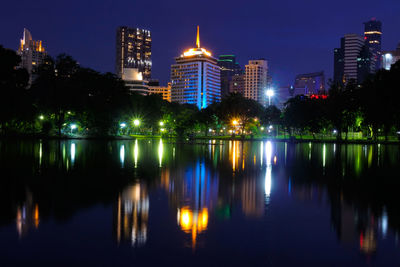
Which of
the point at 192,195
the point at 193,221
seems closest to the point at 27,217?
the point at 193,221

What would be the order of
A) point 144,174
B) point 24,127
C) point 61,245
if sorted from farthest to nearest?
point 24,127 → point 144,174 → point 61,245

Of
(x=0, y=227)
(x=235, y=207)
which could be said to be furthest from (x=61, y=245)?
(x=235, y=207)

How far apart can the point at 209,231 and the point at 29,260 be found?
312cm

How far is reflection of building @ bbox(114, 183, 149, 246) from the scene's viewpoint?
6745 millimetres

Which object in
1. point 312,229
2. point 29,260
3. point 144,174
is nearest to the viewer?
point 29,260

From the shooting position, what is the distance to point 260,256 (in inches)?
232

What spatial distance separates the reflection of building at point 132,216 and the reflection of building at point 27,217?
1.61m

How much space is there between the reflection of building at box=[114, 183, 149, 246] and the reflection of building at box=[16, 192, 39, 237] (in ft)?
5.27

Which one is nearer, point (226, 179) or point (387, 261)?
point (387, 261)

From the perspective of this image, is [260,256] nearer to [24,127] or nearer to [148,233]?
[148,233]

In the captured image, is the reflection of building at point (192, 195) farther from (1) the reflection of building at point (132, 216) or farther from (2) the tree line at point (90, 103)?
(2) the tree line at point (90, 103)

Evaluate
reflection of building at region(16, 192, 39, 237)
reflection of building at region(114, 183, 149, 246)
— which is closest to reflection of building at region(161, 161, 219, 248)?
reflection of building at region(114, 183, 149, 246)

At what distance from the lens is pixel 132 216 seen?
26.9 feet

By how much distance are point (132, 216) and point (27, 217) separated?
218 cm
